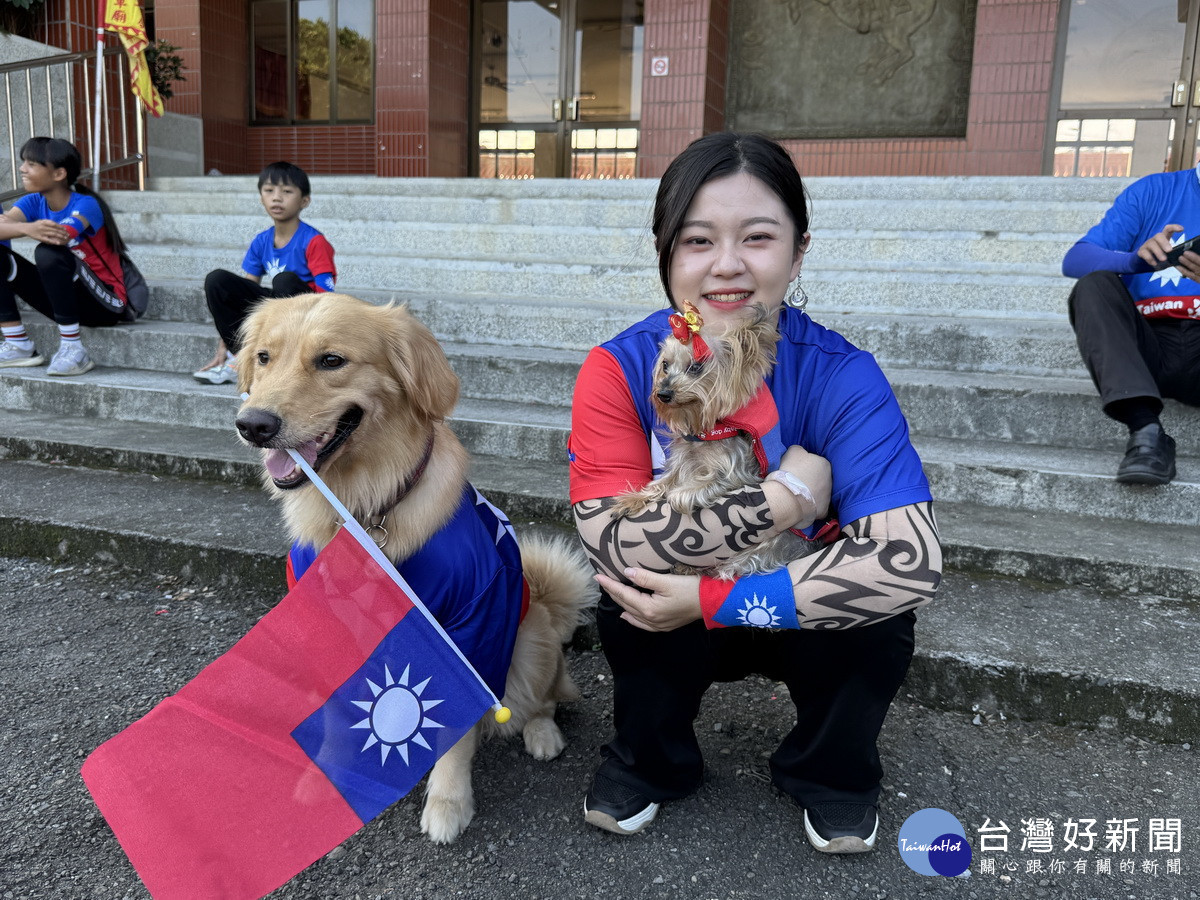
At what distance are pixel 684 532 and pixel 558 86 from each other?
10142mm

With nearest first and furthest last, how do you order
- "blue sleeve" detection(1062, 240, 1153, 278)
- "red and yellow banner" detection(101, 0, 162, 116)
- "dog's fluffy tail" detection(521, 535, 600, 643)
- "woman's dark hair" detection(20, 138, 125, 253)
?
"dog's fluffy tail" detection(521, 535, 600, 643), "blue sleeve" detection(1062, 240, 1153, 278), "woman's dark hair" detection(20, 138, 125, 253), "red and yellow banner" detection(101, 0, 162, 116)

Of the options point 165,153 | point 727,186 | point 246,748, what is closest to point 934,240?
point 727,186

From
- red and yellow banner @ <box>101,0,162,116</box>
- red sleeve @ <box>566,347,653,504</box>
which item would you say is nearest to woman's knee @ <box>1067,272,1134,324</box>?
red sleeve @ <box>566,347,653,504</box>

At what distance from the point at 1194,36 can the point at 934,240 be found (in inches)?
215

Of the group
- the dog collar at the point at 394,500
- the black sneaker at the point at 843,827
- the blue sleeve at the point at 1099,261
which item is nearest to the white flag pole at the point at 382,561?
the dog collar at the point at 394,500

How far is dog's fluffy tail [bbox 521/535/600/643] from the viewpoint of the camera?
A: 2.54m

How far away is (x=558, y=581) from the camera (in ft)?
8.39

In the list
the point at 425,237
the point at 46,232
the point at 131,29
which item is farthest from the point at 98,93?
the point at 425,237

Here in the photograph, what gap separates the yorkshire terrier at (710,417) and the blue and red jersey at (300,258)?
3764 millimetres

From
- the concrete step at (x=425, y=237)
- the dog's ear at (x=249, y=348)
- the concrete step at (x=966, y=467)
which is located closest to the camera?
the dog's ear at (x=249, y=348)

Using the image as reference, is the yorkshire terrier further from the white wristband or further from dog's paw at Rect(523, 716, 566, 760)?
dog's paw at Rect(523, 716, 566, 760)

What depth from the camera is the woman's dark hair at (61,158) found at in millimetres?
5316

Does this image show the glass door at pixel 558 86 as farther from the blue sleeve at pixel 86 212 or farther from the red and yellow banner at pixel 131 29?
the blue sleeve at pixel 86 212

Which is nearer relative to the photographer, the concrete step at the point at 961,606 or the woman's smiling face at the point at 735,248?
the woman's smiling face at the point at 735,248
